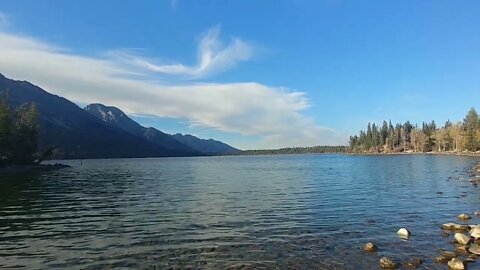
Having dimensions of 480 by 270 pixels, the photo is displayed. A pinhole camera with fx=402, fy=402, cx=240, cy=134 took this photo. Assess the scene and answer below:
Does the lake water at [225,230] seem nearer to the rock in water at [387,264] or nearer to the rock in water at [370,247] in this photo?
the rock in water at [370,247]

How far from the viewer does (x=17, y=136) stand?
484 ft

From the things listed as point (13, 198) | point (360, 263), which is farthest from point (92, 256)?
point (13, 198)

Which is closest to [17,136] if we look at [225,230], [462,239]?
[225,230]

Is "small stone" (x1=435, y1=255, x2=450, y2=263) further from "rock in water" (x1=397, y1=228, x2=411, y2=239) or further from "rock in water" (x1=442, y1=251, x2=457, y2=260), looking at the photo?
"rock in water" (x1=397, y1=228, x2=411, y2=239)

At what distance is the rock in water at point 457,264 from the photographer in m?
21.9

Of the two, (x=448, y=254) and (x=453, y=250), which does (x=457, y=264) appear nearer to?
(x=448, y=254)

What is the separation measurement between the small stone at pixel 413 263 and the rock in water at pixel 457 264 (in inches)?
63.0

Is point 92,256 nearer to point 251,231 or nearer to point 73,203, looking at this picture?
point 251,231

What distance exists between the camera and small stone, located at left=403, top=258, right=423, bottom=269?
895 inches

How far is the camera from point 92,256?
25953 mm

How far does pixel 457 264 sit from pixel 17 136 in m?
157

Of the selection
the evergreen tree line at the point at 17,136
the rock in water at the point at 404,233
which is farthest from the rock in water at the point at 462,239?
the evergreen tree line at the point at 17,136

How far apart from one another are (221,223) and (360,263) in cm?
1614

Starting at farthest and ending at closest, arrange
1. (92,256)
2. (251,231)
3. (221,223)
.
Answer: (221,223) → (251,231) → (92,256)
